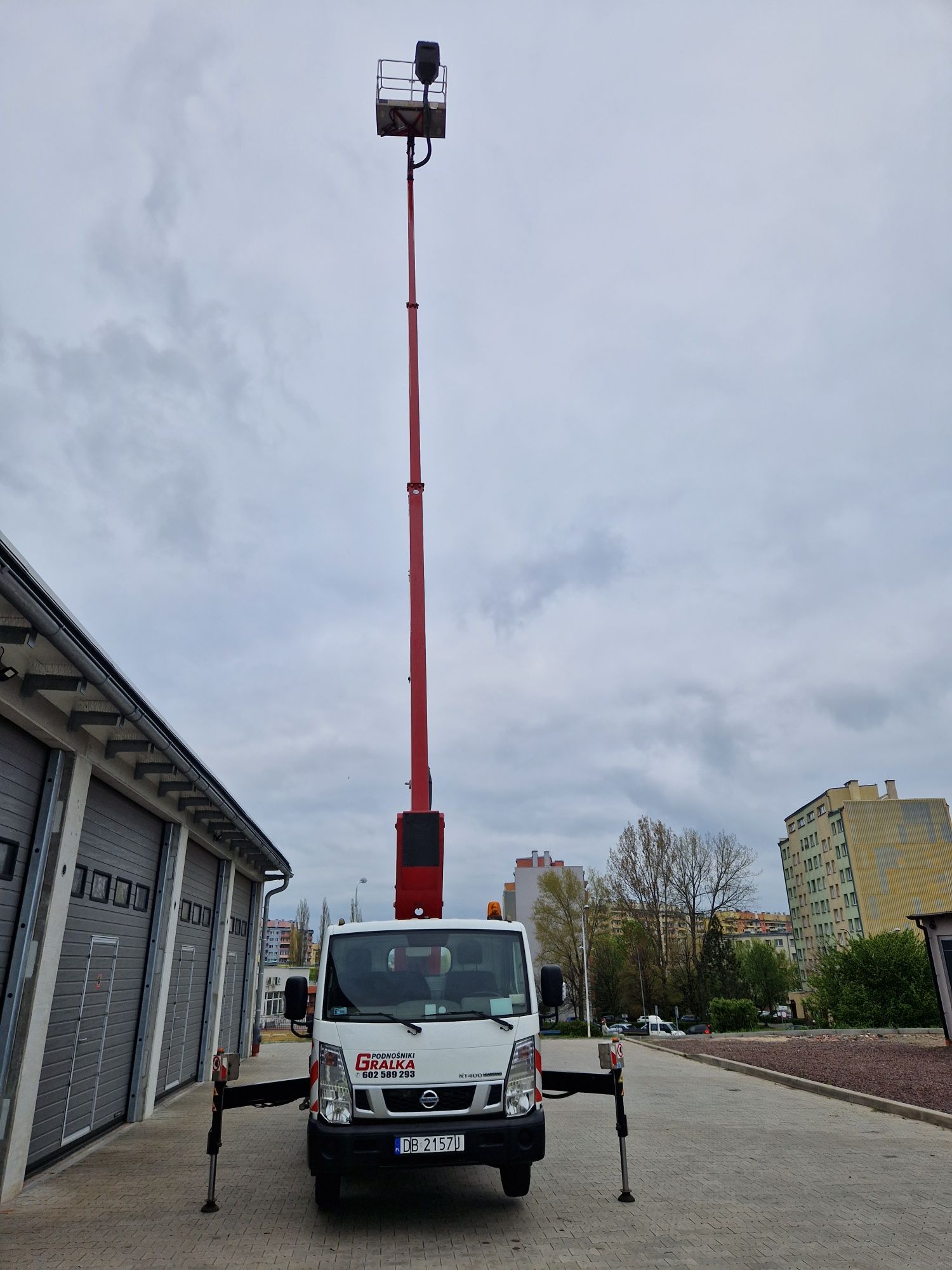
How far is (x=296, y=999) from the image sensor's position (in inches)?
258

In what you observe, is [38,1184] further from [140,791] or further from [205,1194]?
[140,791]

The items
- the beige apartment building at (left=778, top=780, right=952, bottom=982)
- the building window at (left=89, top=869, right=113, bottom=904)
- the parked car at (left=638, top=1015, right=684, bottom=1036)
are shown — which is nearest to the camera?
the building window at (left=89, top=869, right=113, bottom=904)

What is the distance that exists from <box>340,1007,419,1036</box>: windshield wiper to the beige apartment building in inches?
2342

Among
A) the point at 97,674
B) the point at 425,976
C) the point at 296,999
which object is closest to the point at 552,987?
the point at 425,976

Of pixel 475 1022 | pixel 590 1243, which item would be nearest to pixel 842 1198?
pixel 590 1243

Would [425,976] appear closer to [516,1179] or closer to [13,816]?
[516,1179]

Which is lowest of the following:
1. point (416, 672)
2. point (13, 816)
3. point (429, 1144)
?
point (429, 1144)

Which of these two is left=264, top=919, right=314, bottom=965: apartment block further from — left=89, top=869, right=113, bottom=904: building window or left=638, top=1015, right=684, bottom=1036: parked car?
left=89, top=869, right=113, bottom=904: building window

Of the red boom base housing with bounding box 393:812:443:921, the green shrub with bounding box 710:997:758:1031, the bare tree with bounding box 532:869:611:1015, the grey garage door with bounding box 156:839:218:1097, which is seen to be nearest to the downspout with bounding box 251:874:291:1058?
the grey garage door with bounding box 156:839:218:1097

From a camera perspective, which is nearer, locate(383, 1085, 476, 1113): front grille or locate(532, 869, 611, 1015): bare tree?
locate(383, 1085, 476, 1113): front grille

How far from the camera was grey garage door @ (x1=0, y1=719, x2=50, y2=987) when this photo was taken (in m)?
6.52

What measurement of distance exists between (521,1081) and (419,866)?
2.34 metres

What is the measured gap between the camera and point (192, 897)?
12.9 m

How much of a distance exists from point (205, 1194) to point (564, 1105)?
21.6ft
